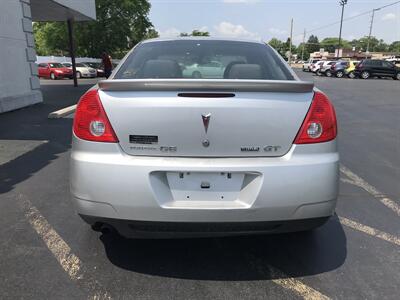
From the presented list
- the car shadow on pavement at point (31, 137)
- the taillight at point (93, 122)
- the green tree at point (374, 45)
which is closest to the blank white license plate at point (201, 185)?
the taillight at point (93, 122)

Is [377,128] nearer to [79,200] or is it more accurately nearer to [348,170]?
[348,170]

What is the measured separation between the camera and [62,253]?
3191 mm

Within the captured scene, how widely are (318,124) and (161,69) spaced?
136cm

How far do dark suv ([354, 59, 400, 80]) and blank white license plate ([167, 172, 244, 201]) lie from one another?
117 feet

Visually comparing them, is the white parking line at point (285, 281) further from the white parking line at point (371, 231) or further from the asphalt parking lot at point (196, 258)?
the white parking line at point (371, 231)

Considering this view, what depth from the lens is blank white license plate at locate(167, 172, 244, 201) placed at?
2.59 meters

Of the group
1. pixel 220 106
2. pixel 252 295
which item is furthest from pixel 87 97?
pixel 252 295

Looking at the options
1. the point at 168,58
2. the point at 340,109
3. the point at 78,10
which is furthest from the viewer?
the point at 78,10

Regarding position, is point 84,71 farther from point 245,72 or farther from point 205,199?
point 205,199

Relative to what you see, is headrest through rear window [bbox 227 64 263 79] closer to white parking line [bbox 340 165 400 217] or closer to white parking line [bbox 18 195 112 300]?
white parking line [bbox 18 195 112 300]

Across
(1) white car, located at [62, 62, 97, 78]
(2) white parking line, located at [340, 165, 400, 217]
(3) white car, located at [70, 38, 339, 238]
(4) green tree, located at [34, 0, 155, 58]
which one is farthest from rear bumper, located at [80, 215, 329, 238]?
(4) green tree, located at [34, 0, 155, 58]

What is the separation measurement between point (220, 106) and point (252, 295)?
1.24 m

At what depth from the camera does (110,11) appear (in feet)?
152

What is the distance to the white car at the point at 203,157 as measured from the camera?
2570 millimetres
